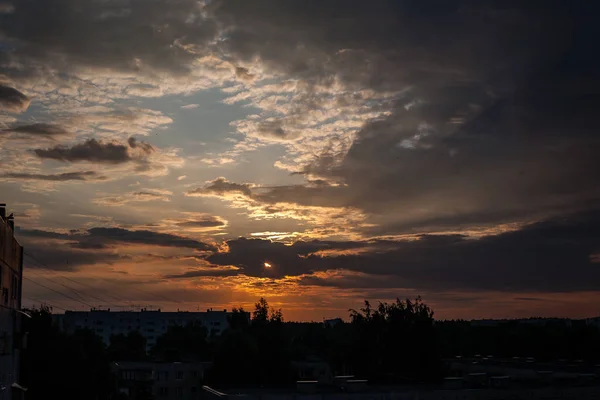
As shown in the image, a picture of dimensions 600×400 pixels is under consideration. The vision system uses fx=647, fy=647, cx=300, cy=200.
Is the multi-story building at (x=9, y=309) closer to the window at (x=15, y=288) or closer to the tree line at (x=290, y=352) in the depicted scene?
the window at (x=15, y=288)

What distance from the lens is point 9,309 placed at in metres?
38.3

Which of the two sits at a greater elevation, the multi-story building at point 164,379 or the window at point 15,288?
the window at point 15,288

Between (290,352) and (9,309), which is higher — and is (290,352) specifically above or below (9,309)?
below

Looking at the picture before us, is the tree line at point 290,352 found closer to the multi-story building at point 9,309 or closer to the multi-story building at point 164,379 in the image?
the multi-story building at point 164,379

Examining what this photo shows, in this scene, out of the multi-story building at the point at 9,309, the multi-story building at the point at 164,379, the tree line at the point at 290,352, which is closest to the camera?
the multi-story building at the point at 9,309

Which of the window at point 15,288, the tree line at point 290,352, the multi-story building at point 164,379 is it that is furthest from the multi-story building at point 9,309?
the multi-story building at point 164,379

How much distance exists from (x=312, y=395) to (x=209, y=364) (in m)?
58.7

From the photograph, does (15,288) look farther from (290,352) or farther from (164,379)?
(290,352)

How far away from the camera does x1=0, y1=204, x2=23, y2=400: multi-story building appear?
34969mm

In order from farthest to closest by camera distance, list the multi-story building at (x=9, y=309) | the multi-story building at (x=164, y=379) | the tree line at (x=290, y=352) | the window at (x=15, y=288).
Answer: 1. the multi-story building at (x=164, y=379)
2. the tree line at (x=290, y=352)
3. the window at (x=15, y=288)
4. the multi-story building at (x=9, y=309)

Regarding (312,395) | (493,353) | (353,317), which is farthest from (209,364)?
(312,395)

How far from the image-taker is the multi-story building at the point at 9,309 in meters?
35.0

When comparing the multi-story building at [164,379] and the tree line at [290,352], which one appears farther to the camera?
the multi-story building at [164,379]

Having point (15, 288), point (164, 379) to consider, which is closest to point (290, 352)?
point (164, 379)
